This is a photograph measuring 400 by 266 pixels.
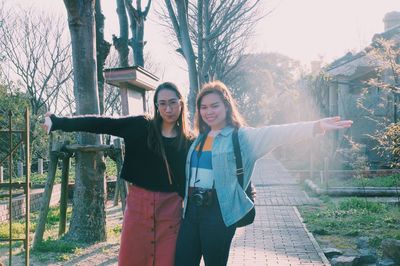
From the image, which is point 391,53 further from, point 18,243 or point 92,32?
point 18,243

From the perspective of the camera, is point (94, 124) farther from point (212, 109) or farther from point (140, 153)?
point (212, 109)

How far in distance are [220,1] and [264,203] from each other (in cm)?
826

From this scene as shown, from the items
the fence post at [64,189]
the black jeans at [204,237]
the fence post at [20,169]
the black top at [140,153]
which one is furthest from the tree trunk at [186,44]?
the fence post at [20,169]

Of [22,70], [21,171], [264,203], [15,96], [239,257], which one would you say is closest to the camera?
[239,257]

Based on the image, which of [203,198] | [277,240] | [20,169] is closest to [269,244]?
[277,240]

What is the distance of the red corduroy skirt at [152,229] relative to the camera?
3752 mm

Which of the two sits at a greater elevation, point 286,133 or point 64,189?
point 286,133

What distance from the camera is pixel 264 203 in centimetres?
1265

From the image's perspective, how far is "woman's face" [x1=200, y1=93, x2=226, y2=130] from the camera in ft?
12.0

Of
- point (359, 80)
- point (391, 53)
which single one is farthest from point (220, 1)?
point (359, 80)

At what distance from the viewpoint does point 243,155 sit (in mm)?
3572

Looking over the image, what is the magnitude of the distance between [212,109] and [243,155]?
16.2 inches

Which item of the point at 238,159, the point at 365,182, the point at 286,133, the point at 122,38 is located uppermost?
the point at 122,38

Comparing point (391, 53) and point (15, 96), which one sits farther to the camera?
point (15, 96)
